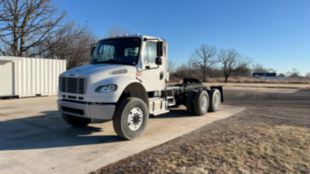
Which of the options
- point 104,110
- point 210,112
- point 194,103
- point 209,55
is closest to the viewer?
point 104,110

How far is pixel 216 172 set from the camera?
3.68 meters

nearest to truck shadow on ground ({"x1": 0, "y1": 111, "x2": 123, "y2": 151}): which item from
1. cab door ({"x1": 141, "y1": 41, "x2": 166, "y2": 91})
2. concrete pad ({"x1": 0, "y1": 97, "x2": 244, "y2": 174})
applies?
concrete pad ({"x1": 0, "y1": 97, "x2": 244, "y2": 174})

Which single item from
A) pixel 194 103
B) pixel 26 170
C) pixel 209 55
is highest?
pixel 209 55

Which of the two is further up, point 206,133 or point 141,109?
point 141,109

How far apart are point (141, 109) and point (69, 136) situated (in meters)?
1.86

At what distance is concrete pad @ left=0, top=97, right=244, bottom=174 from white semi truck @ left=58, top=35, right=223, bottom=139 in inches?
17.0

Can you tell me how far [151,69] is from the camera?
6430 mm

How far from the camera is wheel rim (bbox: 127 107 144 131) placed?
18.2 feet

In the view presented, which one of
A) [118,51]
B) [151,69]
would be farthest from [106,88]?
[151,69]

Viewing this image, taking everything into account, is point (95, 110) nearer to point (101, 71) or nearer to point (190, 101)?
point (101, 71)

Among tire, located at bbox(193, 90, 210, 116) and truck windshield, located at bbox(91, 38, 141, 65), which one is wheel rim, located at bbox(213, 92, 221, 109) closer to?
tire, located at bbox(193, 90, 210, 116)

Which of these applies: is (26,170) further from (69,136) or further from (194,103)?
(194,103)

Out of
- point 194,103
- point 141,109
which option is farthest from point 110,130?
point 194,103

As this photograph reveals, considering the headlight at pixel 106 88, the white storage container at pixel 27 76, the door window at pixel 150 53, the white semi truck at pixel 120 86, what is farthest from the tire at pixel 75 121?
the white storage container at pixel 27 76
